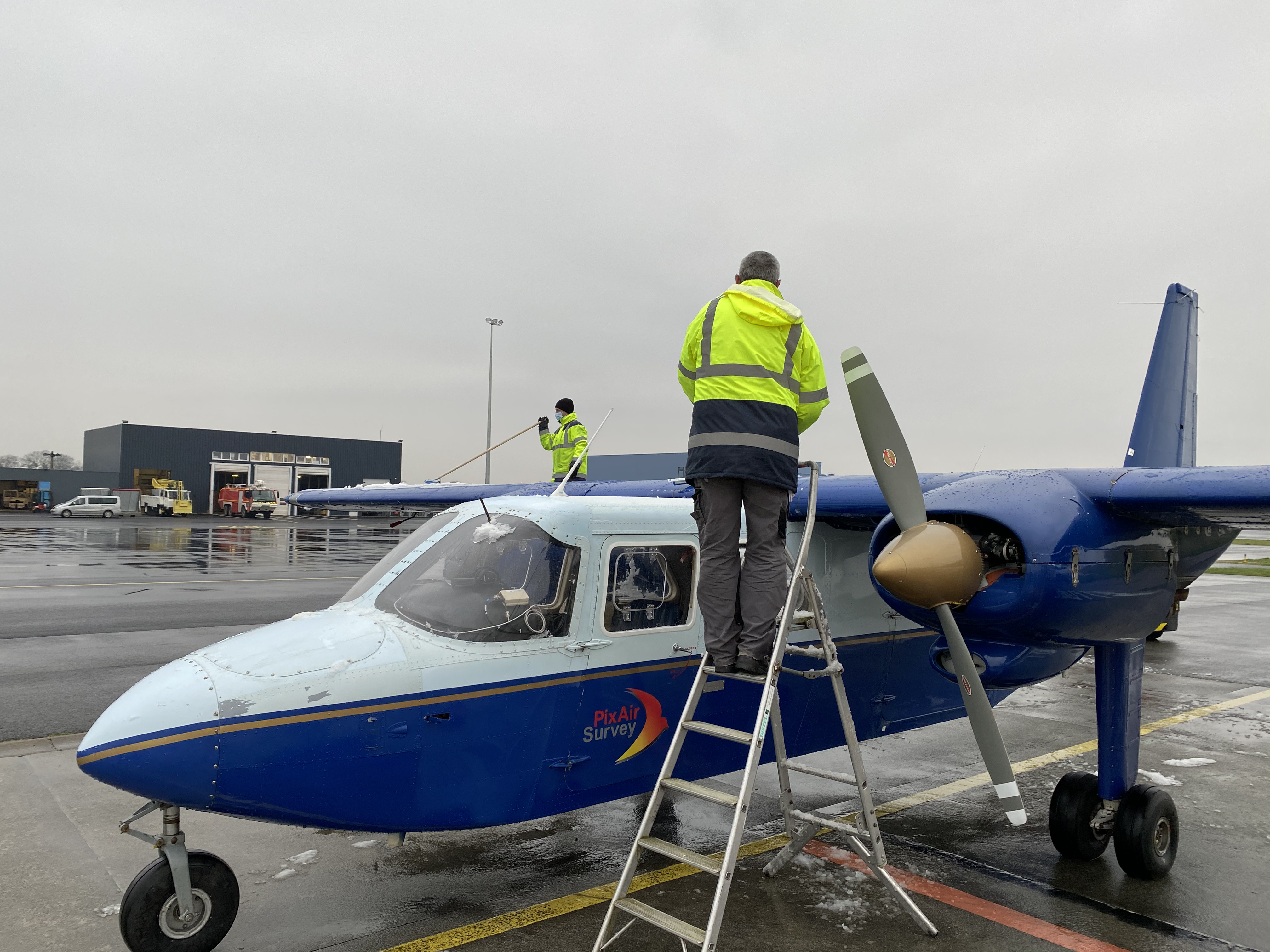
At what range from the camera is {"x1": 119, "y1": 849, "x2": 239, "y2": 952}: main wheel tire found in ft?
12.4

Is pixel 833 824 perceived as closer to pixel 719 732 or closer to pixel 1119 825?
pixel 719 732

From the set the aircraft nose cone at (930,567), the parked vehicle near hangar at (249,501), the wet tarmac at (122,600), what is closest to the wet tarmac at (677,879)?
the aircraft nose cone at (930,567)

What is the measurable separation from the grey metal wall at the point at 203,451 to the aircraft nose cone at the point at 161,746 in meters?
63.2

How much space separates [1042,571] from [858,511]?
1.12 m

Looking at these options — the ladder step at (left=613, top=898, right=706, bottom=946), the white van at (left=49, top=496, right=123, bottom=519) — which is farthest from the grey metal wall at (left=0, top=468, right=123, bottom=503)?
the ladder step at (left=613, top=898, right=706, bottom=946)

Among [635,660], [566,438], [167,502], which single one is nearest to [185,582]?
[566,438]

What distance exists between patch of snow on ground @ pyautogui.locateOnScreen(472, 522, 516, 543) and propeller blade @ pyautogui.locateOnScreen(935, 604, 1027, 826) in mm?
2338

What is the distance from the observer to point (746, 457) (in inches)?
163

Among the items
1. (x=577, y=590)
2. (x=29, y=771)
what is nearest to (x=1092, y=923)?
(x=577, y=590)

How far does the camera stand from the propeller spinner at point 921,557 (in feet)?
14.8

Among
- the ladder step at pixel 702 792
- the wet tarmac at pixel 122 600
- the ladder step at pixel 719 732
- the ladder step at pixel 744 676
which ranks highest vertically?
the ladder step at pixel 744 676

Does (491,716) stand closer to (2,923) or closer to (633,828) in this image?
(633,828)

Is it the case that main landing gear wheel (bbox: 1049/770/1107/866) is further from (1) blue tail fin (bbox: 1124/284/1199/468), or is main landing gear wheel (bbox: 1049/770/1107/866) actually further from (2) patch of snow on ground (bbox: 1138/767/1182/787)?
(1) blue tail fin (bbox: 1124/284/1199/468)

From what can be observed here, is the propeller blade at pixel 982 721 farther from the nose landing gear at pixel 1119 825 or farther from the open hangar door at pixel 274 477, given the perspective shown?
the open hangar door at pixel 274 477
